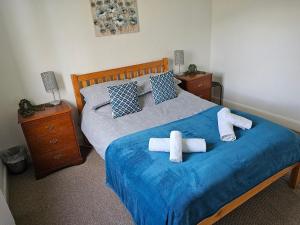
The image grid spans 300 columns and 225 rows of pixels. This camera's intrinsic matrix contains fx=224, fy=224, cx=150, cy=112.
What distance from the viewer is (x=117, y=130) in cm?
221

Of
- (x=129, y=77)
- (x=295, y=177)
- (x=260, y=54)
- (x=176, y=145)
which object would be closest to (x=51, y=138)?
(x=129, y=77)

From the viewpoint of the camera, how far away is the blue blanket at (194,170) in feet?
4.60

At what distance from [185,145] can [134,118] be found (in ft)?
2.79

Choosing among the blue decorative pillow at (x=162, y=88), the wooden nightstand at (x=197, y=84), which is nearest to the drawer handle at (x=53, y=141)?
the blue decorative pillow at (x=162, y=88)

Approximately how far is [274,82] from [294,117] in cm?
54

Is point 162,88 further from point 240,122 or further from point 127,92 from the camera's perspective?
point 240,122

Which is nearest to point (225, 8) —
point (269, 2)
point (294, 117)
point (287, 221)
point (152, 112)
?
point (269, 2)

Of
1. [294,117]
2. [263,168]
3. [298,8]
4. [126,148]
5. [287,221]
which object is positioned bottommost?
[287,221]

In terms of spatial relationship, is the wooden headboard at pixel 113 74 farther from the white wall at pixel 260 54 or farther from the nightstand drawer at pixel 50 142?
the white wall at pixel 260 54

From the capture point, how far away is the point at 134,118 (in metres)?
2.45

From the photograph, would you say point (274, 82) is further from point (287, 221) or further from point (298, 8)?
point (287, 221)

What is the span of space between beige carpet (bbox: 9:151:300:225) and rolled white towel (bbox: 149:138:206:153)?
67cm

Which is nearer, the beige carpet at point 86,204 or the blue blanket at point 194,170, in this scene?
the blue blanket at point 194,170

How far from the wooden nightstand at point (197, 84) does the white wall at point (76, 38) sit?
48 centimetres
